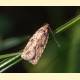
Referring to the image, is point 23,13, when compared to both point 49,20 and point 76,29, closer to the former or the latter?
point 49,20

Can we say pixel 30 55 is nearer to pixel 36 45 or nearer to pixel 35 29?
pixel 36 45

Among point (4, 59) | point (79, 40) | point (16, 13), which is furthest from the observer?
point (16, 13)

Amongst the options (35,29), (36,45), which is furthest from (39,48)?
(35,29)

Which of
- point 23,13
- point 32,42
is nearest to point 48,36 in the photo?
point 32,42
